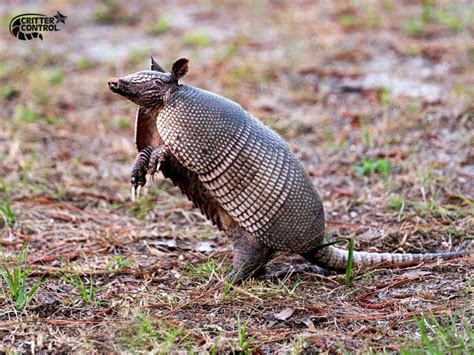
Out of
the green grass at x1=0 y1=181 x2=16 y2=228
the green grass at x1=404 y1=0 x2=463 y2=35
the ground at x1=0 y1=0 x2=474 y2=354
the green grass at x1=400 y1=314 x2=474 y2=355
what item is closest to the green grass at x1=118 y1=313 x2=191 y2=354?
the ground at x1=0 y1=0 x2=474 y2=354

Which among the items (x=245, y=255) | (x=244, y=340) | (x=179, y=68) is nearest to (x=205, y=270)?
(x=245, y=255)

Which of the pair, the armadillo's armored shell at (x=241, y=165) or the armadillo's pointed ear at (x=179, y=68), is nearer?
the armadillo's armored shell at (x=241, y=165)

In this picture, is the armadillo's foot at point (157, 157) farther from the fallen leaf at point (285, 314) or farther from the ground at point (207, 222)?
the fallen leaf at point (285, 314)

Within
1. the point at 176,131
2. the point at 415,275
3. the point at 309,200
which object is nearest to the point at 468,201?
the point at 415,275

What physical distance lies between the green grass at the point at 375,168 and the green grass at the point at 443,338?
2.57 meters

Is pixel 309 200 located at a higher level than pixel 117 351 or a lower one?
higher

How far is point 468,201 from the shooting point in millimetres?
5535

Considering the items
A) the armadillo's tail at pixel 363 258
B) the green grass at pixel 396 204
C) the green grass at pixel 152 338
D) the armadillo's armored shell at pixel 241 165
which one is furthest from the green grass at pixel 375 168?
the green grass at pixel 152 338

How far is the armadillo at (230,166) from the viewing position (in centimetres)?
431

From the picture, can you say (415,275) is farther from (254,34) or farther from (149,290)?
(254,34)

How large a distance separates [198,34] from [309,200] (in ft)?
20.0

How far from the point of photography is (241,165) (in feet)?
14.1

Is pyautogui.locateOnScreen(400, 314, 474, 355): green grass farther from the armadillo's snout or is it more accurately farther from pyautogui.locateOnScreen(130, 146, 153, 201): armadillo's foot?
the armadillo's snout

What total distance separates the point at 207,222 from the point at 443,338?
2.58 m
